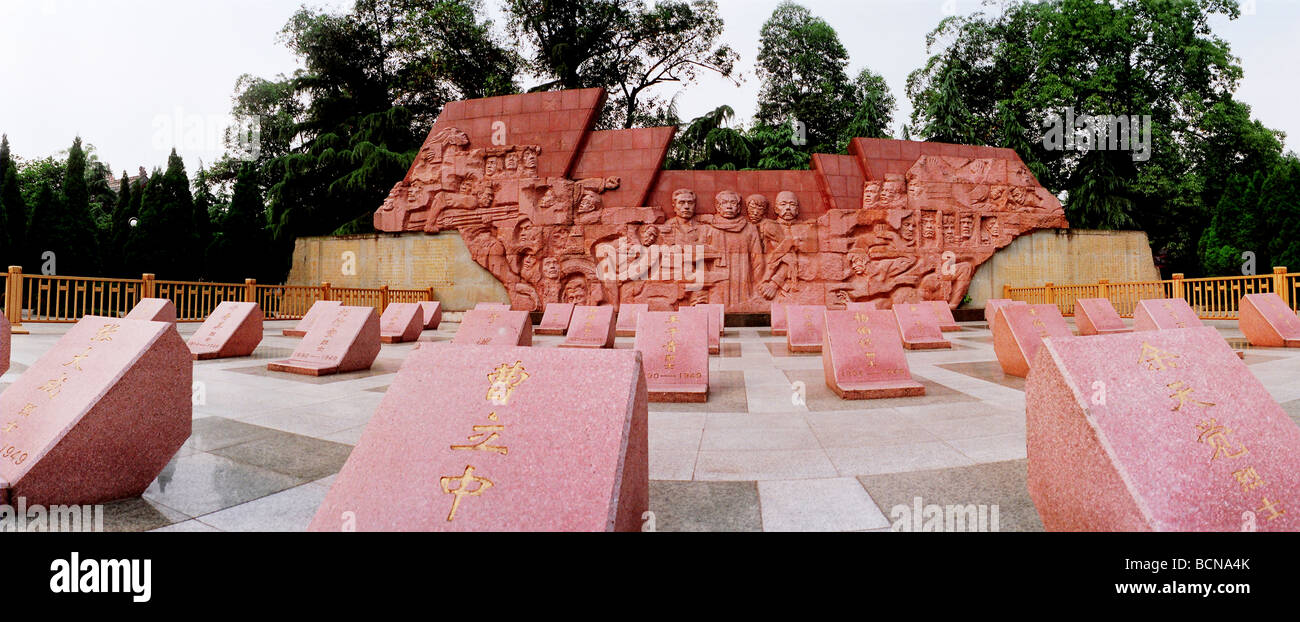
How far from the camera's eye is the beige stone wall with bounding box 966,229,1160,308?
14305mm

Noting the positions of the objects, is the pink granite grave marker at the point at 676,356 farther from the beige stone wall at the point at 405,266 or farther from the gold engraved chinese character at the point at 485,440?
the beige stone wall at the point at 405,266

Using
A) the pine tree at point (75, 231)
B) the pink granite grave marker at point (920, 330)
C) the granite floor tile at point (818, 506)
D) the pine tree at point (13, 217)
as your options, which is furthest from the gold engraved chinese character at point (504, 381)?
the pine tree at point (13, 217)

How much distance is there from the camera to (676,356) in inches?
188

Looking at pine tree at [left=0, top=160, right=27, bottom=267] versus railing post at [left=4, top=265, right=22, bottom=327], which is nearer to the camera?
railing post at [left=4, top=265, right=22, bottom=327]

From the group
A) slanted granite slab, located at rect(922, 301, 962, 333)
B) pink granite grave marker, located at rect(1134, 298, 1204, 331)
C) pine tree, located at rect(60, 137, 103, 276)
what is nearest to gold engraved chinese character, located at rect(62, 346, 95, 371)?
pink granite grave marker, located at rect(1134, 298, 1204, 331)

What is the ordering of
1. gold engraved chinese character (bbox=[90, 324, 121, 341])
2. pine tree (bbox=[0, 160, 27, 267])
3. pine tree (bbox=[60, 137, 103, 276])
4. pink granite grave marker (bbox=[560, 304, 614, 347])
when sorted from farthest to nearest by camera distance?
pine tree (bbox=[60, 137, 103, 276]), pine tree (bbox=[0, 160, 27, 267]), pink granite grave marker (bbox=[560, 304, 614, 347]), gold engraved chinese character (bbox=[90, 324, 121, 341])

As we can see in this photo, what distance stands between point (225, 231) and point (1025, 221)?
79.5 feet

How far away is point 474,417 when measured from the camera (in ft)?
5.52

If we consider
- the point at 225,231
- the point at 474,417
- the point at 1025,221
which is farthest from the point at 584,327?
the point at 225,231

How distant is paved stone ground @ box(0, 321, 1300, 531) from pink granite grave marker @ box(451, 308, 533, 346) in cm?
165

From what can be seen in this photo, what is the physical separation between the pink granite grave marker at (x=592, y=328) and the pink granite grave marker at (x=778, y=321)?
4.20m

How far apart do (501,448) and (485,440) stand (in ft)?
0.20

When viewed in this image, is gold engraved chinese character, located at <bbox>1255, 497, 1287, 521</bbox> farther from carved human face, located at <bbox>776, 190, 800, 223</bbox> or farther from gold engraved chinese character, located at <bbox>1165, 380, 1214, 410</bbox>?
carved human face, located at <bbox>776, 190, 800, 223</bbox>

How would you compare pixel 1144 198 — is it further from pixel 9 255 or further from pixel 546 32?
pixel 9 255
